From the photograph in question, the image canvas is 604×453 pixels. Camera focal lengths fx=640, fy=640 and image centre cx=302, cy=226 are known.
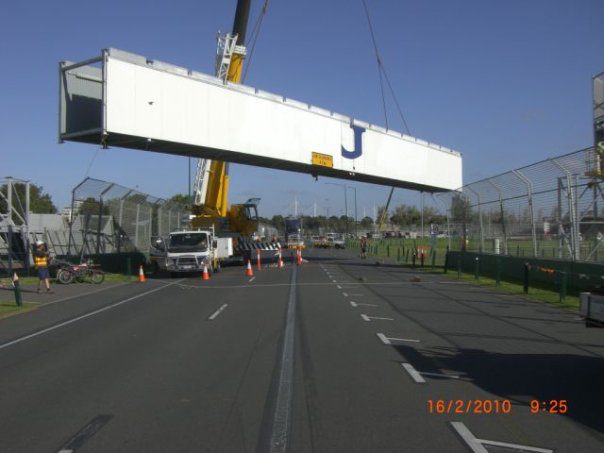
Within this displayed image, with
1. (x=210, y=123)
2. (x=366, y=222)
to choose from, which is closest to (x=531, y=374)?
(x=210, y=123)

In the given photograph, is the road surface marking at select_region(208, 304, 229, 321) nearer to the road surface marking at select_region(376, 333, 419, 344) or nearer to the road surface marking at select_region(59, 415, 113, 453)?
the road surface marking at select_region(376, 333, 419, 344)

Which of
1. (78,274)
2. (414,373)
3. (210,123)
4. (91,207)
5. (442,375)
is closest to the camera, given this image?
(442,375)

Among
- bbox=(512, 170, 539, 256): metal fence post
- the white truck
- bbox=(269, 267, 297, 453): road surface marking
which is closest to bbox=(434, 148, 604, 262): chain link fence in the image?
bbox=(512, 170, 539, 256): metal fence post

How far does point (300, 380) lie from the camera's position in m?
7.98

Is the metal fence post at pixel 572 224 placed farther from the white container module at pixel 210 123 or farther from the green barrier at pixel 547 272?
the white container module at pixel 210 123

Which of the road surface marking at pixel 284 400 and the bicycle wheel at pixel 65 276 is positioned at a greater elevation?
the bicycle wheel at pixel 65 276

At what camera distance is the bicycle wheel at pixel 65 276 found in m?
24.9

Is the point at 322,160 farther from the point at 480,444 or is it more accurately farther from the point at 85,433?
the point at 480,444

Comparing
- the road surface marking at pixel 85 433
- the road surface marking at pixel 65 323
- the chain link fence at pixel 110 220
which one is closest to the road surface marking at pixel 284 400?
the road surface marking at pixel 85 433

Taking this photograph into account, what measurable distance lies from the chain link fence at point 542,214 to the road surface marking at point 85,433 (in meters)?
8.51

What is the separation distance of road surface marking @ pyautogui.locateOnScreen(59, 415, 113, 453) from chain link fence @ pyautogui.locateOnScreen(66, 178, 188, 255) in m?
25.3

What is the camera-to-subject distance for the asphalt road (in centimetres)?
576

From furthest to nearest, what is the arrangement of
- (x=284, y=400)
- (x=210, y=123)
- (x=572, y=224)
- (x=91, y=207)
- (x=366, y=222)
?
(x=366, y=222) → (x=91, y=207) → (x=210, y=123) → (x=572, y=224) → (x=284, y=400)

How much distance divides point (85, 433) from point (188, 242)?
24.1 meters
